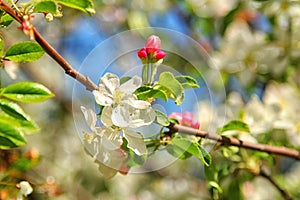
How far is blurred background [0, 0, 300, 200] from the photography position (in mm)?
1650

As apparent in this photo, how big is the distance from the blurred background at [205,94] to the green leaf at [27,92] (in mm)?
415

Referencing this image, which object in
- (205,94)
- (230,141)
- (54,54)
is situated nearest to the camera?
(54,54)

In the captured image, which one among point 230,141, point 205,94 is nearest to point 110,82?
point 230,141

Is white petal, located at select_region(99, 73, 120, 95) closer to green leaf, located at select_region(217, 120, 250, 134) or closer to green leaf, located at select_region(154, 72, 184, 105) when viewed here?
green leaf, located at select_region(154, 72, 184, 105)

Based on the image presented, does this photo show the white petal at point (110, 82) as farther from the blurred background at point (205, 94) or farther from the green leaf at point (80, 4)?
the blurred background at point (205, 94)

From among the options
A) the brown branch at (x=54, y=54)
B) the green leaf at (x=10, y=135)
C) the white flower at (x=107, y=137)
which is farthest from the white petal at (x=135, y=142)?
the green leaf at (x=10, y=135)

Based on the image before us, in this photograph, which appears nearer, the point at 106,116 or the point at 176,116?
the point at 106,116

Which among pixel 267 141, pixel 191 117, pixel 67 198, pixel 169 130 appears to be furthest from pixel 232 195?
pixel 67 198

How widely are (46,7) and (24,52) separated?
0.42ft

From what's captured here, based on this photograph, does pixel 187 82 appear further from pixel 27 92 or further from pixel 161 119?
pixel 27 92

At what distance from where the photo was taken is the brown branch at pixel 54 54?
33.8 inches

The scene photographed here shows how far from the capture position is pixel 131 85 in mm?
965

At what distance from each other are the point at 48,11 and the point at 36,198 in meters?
1.15

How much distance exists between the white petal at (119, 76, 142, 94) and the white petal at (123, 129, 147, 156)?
3.0 inches
